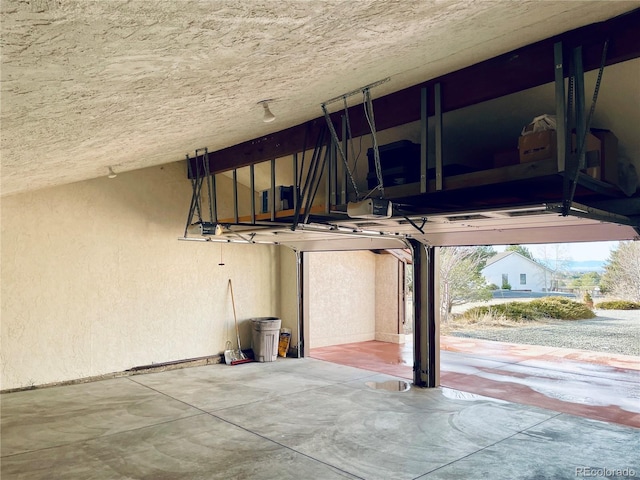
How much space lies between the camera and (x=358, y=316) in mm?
10508

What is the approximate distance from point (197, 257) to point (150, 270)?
0.85 metres

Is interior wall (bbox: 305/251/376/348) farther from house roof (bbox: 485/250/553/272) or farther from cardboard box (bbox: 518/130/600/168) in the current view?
house roof (bbox: 485/250/553/272)

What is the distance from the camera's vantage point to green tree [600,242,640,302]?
13.2 meters

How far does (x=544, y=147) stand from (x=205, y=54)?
7.47 feet

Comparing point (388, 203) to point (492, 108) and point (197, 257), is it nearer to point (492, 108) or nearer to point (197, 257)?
point (492, 108)

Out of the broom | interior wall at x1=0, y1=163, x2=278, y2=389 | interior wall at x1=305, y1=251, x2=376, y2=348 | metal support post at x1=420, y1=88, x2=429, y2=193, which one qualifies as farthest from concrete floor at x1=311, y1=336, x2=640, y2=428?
metal support post at x1=420, y1=88, x2=429, y2=193

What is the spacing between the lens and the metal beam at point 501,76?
2.81m

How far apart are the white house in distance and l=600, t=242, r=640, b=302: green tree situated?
2.22 m

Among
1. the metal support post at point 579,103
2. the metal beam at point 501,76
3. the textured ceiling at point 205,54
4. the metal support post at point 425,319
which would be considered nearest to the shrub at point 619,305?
the metal support post at point 425,319

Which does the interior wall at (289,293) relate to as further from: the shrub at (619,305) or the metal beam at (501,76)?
the shrub at (619,305)

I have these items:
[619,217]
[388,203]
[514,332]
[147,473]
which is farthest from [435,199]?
[514,332]

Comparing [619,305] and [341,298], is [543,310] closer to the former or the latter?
[619,305]

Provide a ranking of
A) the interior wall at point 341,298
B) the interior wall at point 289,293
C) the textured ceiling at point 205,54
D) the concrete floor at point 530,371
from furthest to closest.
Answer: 1. the interior wall at point 341,298
2. the interior wall at point 289,293
3. the concrete floor at point 530,371
4. the textured ceiling at point 205,54

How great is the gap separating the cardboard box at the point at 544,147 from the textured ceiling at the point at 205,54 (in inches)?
25.4
